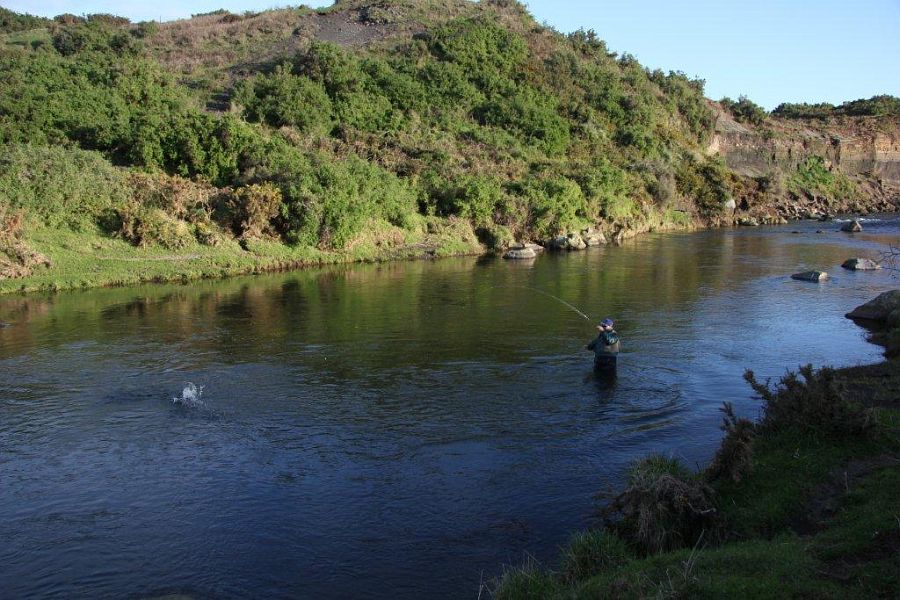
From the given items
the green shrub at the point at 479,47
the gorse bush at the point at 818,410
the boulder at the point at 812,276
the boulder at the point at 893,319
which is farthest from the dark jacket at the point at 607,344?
the green shrub at the point at 479,47

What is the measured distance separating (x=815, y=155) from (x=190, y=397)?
11571 centimetres

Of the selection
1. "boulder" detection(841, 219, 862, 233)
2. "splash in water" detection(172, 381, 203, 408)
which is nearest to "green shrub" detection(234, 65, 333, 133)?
"splash in water" detection(172, 381, 203, 408)

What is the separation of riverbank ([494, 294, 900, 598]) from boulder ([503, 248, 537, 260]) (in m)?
36.3

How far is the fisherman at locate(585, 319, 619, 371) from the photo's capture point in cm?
Answer: 2028

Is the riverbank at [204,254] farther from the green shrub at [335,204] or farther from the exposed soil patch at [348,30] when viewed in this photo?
the exposed soil patch at [348,30]

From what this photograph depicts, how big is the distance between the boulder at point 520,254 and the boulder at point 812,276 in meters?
17.4

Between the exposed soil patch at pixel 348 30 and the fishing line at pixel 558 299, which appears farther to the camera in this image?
the exposed soil patch at pixel 348 30

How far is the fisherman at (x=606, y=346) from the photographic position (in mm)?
20281

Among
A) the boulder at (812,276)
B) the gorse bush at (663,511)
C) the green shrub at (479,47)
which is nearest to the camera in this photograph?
the gorse bush at (663,511)

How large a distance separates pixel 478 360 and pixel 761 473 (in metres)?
12.3

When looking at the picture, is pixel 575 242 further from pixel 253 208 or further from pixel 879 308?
pixel 879 308

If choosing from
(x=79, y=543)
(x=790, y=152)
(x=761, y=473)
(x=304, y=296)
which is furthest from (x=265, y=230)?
(x=790, y=152)

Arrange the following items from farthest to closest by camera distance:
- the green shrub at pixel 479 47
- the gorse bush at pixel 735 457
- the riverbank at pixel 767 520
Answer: the green shrub at pixel 479 47
the gorse bush at pixel 735 457
the riverbank at pixel 767 520

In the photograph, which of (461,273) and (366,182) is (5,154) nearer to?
(366,182)
